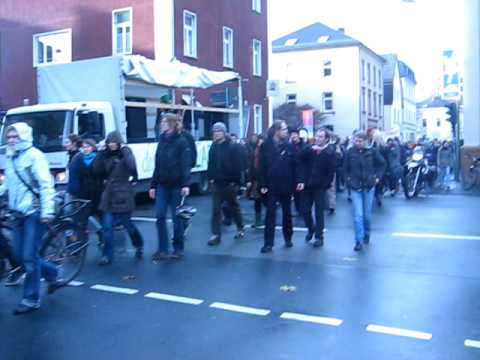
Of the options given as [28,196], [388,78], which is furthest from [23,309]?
[388,78]

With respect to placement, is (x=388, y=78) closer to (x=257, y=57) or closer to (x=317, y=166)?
(x=257, y=57)

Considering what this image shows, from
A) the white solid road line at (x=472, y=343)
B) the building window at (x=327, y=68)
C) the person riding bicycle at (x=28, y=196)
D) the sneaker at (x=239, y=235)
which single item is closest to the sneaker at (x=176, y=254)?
the sneaker at (x=239, y=235)

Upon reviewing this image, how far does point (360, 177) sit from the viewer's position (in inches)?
345

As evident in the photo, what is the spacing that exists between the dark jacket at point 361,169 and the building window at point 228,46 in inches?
802

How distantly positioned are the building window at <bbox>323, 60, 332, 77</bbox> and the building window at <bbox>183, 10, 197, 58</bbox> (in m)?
31.2

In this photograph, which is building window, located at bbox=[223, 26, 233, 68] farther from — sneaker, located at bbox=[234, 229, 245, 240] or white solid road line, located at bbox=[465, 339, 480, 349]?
white solid road line, located at bbox=[465, 339, 480, 349]

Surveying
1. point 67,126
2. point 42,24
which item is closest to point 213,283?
point 67,126

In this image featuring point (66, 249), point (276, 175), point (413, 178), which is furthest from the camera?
point (413, 178)

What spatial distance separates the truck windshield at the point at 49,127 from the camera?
1263cm

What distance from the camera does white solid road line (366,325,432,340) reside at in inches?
199

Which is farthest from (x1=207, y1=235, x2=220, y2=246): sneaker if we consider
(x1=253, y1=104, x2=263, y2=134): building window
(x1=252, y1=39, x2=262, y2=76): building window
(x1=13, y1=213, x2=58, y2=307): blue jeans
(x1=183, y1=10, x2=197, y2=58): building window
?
(x1=252, y1=39, x2=262, y2=76): building window

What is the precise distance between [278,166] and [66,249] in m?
3.10

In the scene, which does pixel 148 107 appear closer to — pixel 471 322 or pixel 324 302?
pixel 324 302

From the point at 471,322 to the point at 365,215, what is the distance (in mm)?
3701
